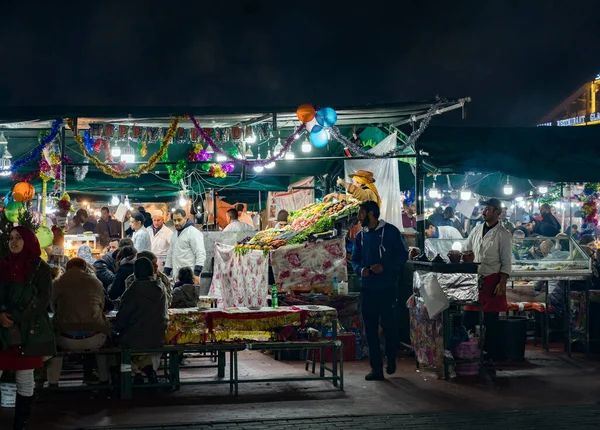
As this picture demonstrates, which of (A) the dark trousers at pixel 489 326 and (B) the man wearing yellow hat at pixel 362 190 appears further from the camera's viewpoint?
(B) the man wearing yellow hat at pixel 362 190

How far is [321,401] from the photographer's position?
303 inches

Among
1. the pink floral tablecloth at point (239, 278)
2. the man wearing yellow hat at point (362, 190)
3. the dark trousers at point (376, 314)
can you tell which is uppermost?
Answer: the man wearing yellow hat at point (362, 190)

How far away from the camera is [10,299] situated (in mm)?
6180

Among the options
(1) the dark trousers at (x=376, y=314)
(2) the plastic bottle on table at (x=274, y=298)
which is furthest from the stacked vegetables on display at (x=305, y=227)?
(1) the dark trousers at (x=376, y=314)

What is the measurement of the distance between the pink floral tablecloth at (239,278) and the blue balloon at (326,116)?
2083 mm

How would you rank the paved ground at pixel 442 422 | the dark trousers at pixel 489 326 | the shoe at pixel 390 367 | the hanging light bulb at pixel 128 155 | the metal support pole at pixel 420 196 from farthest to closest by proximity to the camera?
the hanging light bulb at pixel 128 155 < the metal support pole at pixel 420 196 < the dark trousers at pixel 489 326 < the shoe at pixel 390 367 < the paved ground at pixel 442 422

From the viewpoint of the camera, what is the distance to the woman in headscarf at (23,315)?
6.12 metres

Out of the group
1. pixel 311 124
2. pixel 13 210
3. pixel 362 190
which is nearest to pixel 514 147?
pixel 362 190

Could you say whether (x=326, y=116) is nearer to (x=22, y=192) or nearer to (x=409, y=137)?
(x=409, y=137)

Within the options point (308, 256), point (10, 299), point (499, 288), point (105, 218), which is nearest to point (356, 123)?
point (308, 256)

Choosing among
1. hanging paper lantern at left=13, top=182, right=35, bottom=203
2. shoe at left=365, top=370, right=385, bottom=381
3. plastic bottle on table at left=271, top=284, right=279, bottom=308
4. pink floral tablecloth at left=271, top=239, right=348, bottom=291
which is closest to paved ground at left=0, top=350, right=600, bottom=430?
shoe at left=365, top=370, right=385, bottom=381

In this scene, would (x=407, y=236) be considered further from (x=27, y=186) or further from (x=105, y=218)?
(x=105, y=218)

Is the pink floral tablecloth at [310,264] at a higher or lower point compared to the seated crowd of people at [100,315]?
higher

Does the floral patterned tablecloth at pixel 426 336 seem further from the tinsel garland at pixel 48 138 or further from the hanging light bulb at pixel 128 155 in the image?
the hanging light bulb at pixel 128 155
